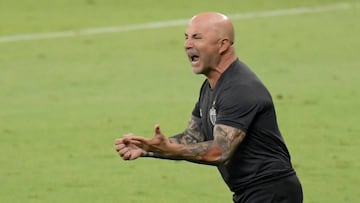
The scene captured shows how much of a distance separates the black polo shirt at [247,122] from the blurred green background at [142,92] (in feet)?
11.7

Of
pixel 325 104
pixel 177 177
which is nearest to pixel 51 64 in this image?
pixel 325 104

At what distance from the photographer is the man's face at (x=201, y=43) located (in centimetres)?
847

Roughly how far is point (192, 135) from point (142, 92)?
27.9 feet

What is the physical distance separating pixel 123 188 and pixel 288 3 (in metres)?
13.4

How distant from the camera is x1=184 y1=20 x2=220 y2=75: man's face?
8469 millimetres

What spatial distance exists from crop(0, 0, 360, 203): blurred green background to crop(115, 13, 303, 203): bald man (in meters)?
3.56

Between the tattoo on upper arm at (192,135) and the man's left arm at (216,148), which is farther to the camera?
the tattoo on upper arm at (192,135)

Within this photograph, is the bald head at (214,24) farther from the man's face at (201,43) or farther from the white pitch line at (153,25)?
the white pitch line at (153,25)

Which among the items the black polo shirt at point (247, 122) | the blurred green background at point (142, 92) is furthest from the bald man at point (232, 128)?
the blurred green background at point (142, 92)

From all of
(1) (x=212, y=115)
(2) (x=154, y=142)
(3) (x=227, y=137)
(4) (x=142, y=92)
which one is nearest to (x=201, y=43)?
(1) (x=212, y=115)

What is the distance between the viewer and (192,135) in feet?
30.4

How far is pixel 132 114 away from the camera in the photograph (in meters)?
16.3

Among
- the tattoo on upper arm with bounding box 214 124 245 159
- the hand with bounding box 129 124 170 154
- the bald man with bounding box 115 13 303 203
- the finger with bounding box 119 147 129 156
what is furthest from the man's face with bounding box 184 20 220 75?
the finger with bounding box 119 147 129 156

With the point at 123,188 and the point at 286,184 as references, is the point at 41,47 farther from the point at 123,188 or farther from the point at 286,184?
the point at 286,184
